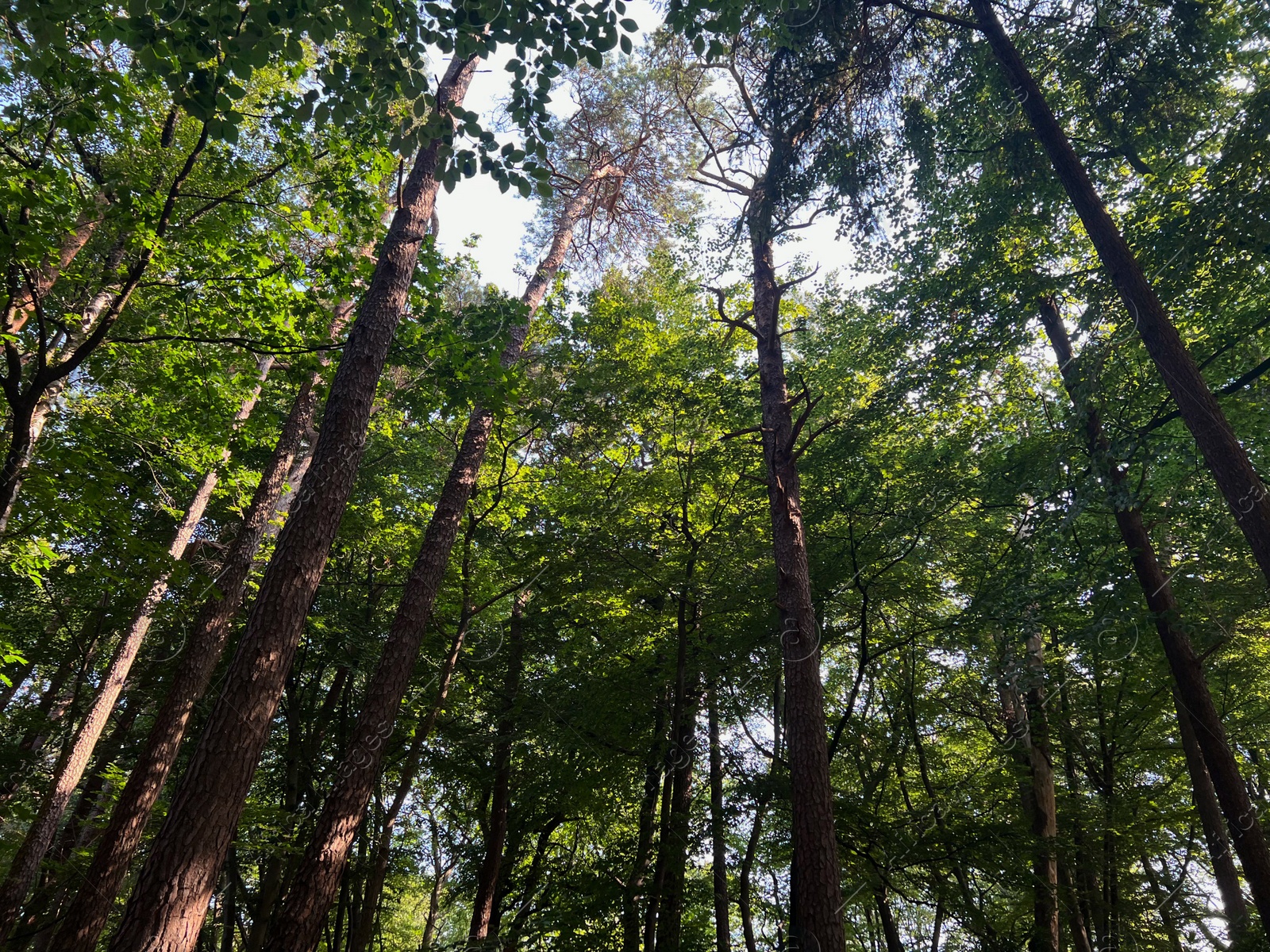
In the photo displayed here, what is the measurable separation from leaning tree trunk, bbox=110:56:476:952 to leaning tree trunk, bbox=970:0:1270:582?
5.05 meters

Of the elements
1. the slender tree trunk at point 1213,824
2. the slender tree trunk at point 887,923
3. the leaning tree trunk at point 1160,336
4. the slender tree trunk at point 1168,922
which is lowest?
the slender tree trunk at point 887,923

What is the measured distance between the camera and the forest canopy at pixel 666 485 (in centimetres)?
482

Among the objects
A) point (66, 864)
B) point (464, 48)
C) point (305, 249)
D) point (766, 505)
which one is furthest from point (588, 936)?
point (305, 249)

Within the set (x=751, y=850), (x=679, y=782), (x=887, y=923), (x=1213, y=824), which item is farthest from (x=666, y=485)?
(x=1213, y=824)

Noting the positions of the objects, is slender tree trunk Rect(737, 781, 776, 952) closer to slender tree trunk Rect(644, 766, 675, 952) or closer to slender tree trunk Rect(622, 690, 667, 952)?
slender tree trunk Rect(644, 766, 675, 952)

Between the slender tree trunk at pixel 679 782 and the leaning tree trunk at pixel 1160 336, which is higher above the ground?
the leaning tree trunk at pixel 1160 336

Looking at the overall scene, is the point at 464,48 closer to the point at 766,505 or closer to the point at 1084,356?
the point at 1084,356

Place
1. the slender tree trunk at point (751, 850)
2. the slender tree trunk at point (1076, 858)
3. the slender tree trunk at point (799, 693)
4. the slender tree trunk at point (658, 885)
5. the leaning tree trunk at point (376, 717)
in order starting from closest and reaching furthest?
the slender tree trunk at point (799, 693) → the leaning tree trunk at point (376, 717) → the slender tree trunk at point (658, 885) → the slender tree trunk at point (751, 850) → the slender tree trunk at point (1076, 858)

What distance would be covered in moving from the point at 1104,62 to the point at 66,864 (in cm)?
1604

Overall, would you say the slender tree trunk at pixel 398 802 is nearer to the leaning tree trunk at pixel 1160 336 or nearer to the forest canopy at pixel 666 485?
the forest canopy at pixel 666 485

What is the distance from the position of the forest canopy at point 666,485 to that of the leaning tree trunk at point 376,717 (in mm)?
41

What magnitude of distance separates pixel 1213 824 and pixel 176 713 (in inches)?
481

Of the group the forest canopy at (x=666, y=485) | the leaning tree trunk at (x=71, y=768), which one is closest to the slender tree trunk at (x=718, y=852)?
the forest canopy at (x=666, y=485)

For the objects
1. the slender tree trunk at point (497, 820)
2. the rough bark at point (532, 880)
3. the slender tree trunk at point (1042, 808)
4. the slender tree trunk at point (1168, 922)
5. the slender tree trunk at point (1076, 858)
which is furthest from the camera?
the rough bark at point (532, 880)
